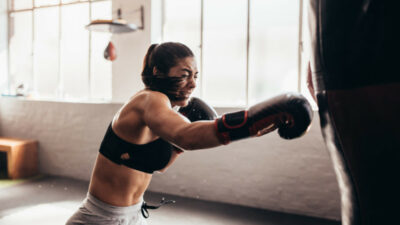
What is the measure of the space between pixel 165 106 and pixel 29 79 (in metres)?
4.83

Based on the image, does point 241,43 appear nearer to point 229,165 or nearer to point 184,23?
point 184,23

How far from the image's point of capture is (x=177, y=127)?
101cm

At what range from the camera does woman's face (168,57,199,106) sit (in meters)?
1.20

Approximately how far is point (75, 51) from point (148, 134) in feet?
13.1

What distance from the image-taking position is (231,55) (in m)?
3.70

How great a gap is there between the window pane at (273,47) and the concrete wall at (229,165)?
20.4 inches

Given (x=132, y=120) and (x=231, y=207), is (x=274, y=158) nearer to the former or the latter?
(x=231, y=207)

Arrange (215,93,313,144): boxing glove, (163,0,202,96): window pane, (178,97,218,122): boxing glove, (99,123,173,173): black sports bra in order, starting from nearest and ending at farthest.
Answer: (215,93,313,144): boxing glove → (99,123,173,173): black sports bra → (178,97,218,122): boxing glove → (163,0,202,96): window pane

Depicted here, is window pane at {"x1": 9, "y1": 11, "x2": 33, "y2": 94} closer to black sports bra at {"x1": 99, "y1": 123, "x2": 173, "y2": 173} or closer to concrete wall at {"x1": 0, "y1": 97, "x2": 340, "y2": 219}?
concrete wall at {"x1": 0, "y1": 97, "x2": 340, "y2": 219}

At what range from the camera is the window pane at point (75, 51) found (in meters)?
4.66

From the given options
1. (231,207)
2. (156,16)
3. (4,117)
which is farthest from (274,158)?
(4,117)

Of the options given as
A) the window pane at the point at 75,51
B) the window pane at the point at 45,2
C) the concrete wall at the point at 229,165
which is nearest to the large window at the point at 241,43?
the concrete wall at the point at 229,165

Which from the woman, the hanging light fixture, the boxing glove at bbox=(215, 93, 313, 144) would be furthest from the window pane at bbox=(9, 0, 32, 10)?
the boxing glove at bbox=(215, 93, 313, 144)

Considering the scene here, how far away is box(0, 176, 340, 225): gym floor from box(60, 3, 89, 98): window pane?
1.52 m
